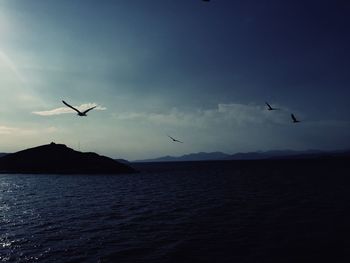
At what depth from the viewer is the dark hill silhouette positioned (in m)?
164

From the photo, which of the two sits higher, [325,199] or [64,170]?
[64,170]

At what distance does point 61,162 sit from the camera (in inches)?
6663

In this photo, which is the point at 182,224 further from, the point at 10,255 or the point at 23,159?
the point at 23,159

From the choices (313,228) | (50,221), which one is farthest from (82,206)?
(313,228)

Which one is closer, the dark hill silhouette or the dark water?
the dark water

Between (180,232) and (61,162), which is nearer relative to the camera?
(180,232)

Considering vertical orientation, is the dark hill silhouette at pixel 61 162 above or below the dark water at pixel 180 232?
above

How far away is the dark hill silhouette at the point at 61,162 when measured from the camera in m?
164

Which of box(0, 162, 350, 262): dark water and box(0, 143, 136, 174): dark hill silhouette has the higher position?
box(0, 143, 136, 174): dark hill silhouette

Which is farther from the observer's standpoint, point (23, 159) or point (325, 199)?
point (23, 159)

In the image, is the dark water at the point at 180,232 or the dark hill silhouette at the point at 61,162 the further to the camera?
the dark hill silhouette at the point at 61,162

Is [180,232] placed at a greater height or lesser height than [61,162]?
lesser

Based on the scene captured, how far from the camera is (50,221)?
39.5 m

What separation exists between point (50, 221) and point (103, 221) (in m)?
5.94
